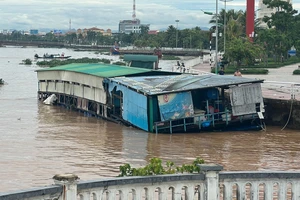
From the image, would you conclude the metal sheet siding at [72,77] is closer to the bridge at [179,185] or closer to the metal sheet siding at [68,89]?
the metal sheet siding at [68,89]

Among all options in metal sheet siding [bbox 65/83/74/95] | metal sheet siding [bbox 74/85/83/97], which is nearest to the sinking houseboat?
metal sheet siding [bbox 74/85/83/97]

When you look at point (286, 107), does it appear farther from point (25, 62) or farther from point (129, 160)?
point (25, 62)

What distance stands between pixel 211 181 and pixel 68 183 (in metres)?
1.86

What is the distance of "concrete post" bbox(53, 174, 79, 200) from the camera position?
7.27 metres

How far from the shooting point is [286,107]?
26547 millimetres

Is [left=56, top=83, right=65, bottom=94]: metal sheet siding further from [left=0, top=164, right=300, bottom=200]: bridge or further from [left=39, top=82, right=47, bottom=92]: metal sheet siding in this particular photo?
[left=0, top=164, right=300, bottom=200]: bridge

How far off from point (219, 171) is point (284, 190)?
0.97 meters

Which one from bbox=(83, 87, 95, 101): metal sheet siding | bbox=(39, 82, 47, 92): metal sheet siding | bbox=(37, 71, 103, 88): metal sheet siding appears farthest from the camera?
bbox=(39, 82, 47, 92): metal sheet siding

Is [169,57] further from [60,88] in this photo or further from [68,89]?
[68,89]

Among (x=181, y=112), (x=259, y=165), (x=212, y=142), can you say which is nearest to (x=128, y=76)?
(x=181, y=112)

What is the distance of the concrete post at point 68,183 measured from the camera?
286 inches

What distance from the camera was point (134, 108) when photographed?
1006 inches

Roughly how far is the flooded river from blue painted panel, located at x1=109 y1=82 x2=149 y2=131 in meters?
0.37

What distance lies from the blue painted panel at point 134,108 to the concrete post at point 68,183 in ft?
55.7
